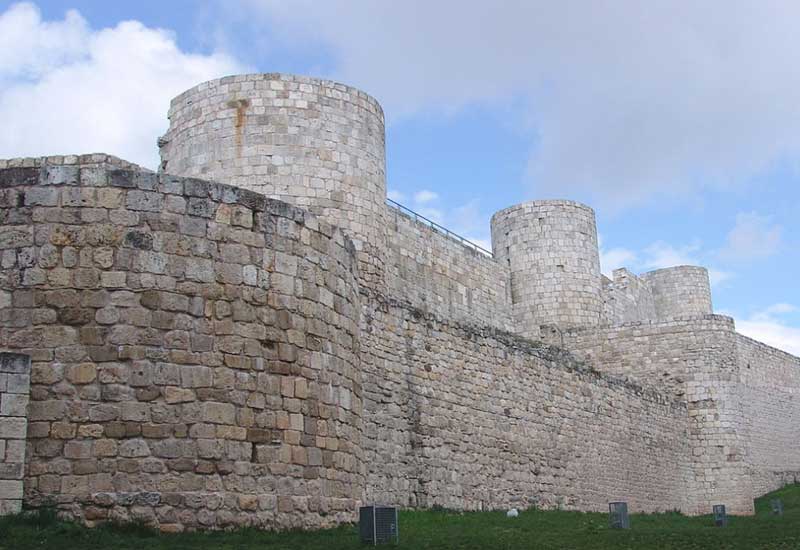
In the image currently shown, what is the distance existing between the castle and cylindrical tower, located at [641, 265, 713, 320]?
801 centimetres

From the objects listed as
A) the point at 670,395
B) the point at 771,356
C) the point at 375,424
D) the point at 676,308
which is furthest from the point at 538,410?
the point at 676,308

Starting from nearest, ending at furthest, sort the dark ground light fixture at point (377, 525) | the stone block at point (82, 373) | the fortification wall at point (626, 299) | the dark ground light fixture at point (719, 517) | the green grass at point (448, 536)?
the green grass at point (448, 536)
the stone block at point (82, 373)
the dark ground light fixture at point (377, 525)
the dark ground light fixture at point (719, 517)
the fortification wall at point (626, 299)

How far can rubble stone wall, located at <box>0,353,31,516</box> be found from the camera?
26.3ft

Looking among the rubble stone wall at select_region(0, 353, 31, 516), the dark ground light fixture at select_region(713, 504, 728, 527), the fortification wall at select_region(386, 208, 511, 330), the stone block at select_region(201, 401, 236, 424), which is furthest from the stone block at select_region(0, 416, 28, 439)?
the fortification wall at select_region(386, 208, 511, 330)

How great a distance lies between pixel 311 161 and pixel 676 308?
2659 centimetres

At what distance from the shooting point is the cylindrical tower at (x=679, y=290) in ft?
136

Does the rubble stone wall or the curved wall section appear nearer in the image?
the rubble stone wall

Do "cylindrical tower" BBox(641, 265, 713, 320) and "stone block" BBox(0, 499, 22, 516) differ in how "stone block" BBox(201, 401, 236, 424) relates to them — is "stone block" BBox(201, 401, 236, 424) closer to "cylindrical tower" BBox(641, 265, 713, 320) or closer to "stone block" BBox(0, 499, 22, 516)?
"stone block" BBox(0, 499, 22, 516)

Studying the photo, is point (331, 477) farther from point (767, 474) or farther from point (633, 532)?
point (767, 474)

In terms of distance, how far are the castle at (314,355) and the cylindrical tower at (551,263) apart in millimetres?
70

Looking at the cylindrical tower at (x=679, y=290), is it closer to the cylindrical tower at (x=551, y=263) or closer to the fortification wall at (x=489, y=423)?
the cylindrical tower at (x=551, y=263)

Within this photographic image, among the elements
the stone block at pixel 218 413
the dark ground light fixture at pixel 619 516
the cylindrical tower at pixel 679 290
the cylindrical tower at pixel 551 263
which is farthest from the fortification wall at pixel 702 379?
the stone block at pixel 218 413

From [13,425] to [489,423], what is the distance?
10.9 metres

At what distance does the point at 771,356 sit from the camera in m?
32.7
